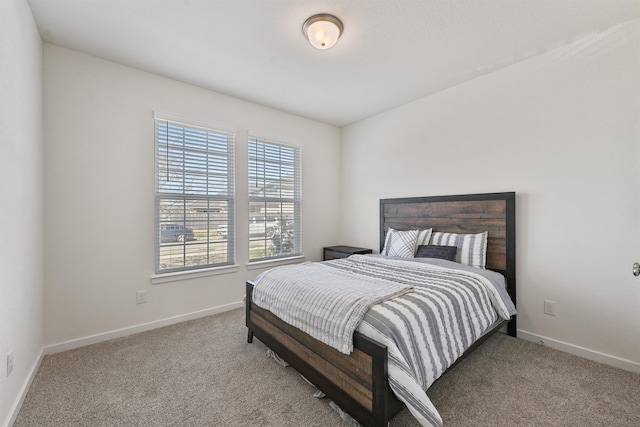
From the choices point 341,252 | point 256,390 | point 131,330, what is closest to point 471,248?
point 341,252

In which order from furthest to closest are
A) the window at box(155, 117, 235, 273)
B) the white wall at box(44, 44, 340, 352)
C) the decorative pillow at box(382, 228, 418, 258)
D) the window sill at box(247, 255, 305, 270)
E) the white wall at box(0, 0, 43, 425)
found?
the window sill at box(247, 255, 305, 270) < the decorative pillow at box(382, 228, 418, 258) < the window at box(155, 117, 235, 273) < the white wall at box(44, 44, 340, 352) < the white wall at box(0, 0, 43, 425)

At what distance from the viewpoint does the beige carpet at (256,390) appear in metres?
1.59

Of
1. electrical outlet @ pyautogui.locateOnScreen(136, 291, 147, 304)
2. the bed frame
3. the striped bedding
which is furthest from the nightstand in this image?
electrical outlet @ pyautogui.locateOnScreen(136, 291, 147, 304)

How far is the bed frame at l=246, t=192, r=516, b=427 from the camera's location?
140 centimetres

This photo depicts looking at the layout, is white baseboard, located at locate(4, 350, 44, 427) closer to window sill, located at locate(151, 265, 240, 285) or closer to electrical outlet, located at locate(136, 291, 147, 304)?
electrical outlet, located at locate(136, 291, 147, 304)

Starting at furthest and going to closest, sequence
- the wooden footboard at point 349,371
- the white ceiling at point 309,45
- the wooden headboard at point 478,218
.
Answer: the wooden headboard at point 478,218, the white ceiling at point 309,45, the wooden footboard at point 349,371

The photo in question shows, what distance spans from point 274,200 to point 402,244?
1783mm

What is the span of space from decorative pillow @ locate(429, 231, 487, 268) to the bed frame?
0.12 metres

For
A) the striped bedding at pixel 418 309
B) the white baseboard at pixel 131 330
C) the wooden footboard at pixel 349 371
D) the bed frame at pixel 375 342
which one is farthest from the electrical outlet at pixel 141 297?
the wooden footboard at pixel 349 371

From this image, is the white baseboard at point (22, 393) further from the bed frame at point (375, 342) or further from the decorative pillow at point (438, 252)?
the decorative pillow at point (438, 252)

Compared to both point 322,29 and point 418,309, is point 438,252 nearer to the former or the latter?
point 418,309

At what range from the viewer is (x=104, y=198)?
8.48 ft

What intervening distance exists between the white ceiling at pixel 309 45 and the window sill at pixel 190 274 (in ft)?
6.87

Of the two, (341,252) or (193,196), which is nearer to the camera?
(193,196)
